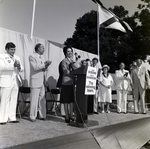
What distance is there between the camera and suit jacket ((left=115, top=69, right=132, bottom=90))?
5.16m

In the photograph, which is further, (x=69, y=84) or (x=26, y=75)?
(x=26, y=75)

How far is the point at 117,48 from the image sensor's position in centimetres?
428

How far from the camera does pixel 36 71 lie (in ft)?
11.1

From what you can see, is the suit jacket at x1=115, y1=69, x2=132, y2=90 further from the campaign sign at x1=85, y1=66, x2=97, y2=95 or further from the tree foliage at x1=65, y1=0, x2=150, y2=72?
the campaign sign at x1=85, y1=66, x2=97, y2=95

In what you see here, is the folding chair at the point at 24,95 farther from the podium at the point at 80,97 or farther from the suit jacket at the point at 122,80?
the suit jacket at the point at 122,80

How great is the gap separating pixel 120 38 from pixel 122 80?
3.43ft

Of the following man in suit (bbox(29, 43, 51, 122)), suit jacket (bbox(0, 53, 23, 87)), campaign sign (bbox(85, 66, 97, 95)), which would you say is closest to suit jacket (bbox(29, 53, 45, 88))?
man in suit (bbox(29, 43, 51, 122))

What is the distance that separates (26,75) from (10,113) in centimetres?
130

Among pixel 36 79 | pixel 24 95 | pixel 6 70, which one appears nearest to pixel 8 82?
pixel 6 70

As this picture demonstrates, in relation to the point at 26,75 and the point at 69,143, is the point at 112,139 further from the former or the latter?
the point at 26,75

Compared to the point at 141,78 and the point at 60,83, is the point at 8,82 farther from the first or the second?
the point at 141,78

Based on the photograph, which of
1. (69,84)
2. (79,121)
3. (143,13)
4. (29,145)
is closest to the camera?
(29,145)

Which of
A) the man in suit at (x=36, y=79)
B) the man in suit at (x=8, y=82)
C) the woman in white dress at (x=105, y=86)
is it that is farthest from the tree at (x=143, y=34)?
the man in suit at (x=8, y=82)

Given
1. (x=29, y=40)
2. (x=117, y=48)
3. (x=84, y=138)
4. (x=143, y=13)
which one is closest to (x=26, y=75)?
(x=29, y=40)
